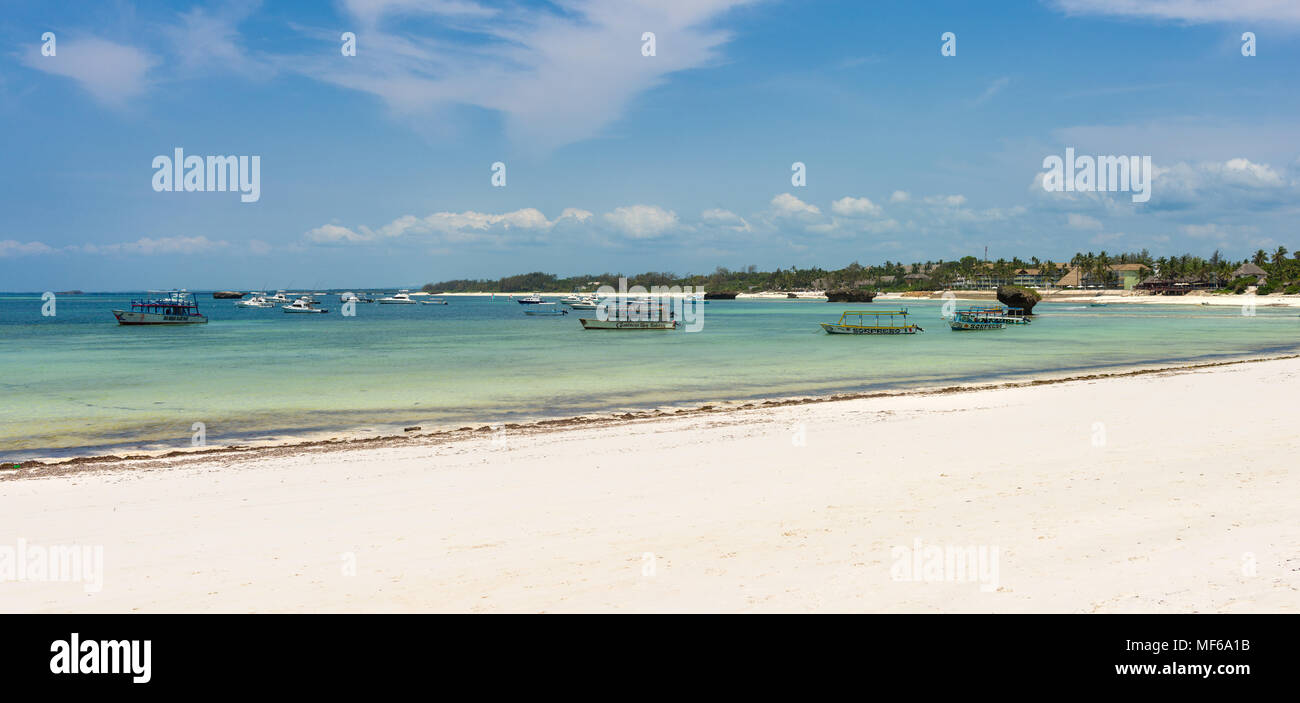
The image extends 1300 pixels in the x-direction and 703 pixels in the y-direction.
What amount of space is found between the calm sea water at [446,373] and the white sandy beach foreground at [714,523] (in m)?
6.56

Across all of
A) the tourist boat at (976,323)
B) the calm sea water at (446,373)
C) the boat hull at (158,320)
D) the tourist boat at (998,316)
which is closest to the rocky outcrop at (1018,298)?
the tourist boat at (998,316)

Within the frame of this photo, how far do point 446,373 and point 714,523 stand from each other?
89.1 feet

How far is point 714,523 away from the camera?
8.25 meters

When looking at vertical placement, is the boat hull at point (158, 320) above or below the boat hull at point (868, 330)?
Answer: above

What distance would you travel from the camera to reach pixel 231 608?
5895 millimetres

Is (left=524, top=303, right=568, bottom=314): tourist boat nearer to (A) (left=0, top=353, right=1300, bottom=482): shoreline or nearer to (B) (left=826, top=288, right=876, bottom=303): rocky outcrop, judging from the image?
(B) (left=826, top=288, right=876, bottom=303): rocky outcrop

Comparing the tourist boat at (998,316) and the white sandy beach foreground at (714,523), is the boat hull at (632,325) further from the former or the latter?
the white sandy beach foreground at (714,523)

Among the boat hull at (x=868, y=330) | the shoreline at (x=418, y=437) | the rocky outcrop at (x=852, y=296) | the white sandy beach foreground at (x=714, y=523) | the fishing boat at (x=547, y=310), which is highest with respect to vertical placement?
the rocky outcrop at (x=852, y=296)

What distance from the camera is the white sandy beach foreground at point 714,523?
5.98 m

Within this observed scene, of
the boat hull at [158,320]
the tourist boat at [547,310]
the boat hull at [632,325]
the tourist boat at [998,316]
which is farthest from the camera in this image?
the tourist boat at [547,310]

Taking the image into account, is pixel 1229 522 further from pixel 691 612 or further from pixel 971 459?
pixel 691 612

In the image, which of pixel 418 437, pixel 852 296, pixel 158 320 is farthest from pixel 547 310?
pixel 418 437

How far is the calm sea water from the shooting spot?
20.5 m
